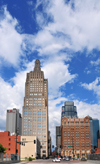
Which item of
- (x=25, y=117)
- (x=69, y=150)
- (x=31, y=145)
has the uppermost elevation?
(x=25, y=117)

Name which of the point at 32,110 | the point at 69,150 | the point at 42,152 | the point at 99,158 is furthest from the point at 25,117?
the point at 99,158

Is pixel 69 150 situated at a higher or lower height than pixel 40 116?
lower

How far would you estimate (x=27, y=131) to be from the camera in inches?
7456

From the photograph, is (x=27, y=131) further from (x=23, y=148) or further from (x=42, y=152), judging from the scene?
(x=23, y=148)

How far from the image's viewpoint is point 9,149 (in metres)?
121

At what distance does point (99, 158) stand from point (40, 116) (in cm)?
12773

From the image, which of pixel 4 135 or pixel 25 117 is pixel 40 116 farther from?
pixel 4 135

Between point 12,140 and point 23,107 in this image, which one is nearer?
point 12,140

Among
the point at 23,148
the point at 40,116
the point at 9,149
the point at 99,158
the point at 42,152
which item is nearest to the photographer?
the point at 99,158

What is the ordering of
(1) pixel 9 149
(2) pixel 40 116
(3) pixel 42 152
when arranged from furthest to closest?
(2) pixel 40 116 → (3) pixel 42 152 → (1) pixel 9 149

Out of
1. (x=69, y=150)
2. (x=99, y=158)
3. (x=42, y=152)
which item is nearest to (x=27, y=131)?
(x=42, y=152)

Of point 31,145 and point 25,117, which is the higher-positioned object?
point 25,117

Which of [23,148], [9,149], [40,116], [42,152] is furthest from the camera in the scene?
[40,116]

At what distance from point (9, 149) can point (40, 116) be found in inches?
2910
